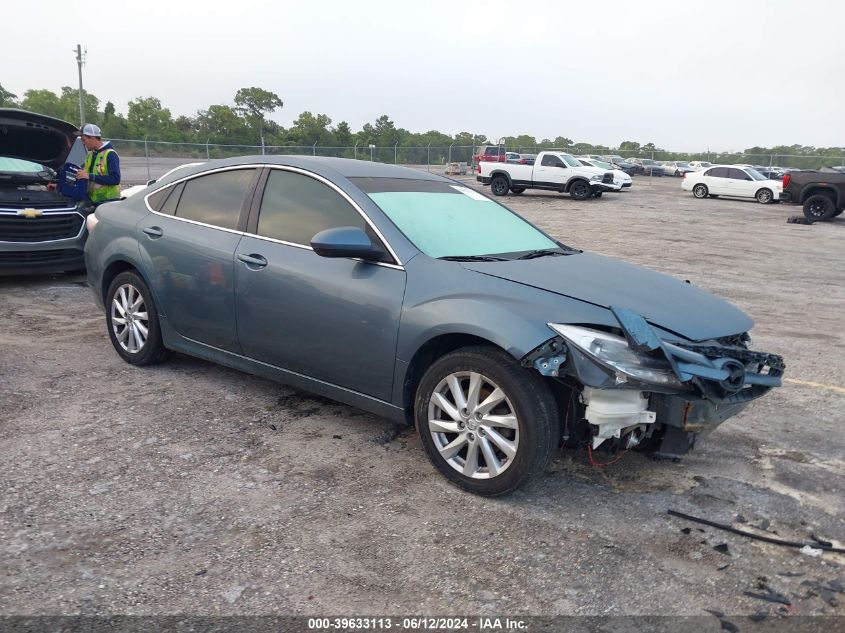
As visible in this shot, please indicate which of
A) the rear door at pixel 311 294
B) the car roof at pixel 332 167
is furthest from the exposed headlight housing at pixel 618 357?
the car roof at pixel 332 167

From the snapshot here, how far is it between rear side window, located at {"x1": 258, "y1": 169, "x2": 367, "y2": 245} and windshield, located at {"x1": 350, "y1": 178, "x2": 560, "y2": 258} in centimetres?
18

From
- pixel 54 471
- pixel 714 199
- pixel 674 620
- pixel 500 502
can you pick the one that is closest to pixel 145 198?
pixel 54 471

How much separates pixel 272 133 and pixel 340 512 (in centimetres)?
6212

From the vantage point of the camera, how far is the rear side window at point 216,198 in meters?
4.69

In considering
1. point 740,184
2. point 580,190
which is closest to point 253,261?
point 580,190

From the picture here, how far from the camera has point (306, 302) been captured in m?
4.07

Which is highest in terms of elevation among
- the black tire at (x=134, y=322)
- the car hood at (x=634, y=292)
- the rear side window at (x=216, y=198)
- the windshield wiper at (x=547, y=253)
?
the rear side window at (x=216, y=198)

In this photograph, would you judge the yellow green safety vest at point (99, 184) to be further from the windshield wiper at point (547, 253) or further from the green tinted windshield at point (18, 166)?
the windshield wiper at point (547, 253)

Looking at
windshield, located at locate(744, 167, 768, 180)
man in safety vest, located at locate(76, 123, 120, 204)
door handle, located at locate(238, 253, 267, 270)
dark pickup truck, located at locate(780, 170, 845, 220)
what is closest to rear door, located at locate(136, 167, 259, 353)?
door handle, located at locate(238, 253, 267, 270)

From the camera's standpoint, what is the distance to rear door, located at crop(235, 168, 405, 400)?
3.82 metres

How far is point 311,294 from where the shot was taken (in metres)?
4.05

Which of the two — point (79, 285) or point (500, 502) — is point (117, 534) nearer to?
point (500, 502)

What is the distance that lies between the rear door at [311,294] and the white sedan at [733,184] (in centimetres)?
2867

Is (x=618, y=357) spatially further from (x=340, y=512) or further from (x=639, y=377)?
(x=340, y=512)
